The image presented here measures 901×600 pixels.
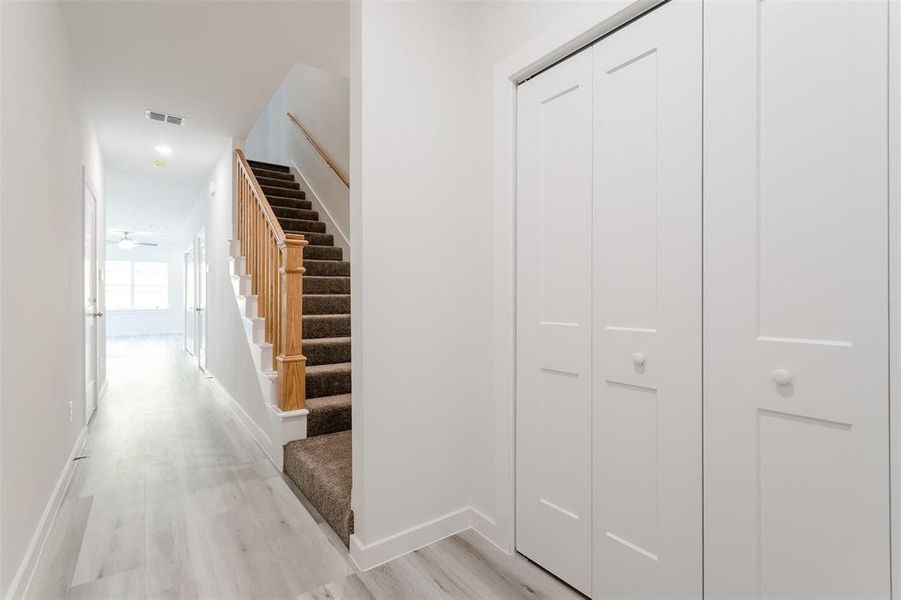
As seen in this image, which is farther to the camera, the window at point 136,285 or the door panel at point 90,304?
the window at point 136,285

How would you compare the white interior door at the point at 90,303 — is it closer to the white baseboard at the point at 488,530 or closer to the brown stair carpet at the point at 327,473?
the brown stair carpet at the point at 327,473

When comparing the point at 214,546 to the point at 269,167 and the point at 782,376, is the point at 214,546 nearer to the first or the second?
the point at 782,376

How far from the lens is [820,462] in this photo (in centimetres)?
105

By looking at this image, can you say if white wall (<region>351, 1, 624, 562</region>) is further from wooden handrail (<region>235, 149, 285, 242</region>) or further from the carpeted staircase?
wooden handrail (<region>235, 149, 285, 242</region>)

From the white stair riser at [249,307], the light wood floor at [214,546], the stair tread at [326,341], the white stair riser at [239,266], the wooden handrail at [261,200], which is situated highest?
the wooden handrail at [261,200]

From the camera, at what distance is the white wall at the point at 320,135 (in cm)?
504

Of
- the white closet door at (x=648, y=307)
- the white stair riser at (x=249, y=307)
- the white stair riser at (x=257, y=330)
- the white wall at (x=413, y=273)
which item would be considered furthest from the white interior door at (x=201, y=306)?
the white closet door at (x=648, y=307)

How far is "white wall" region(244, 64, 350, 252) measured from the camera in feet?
16.5

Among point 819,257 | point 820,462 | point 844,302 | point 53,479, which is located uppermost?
point 819,257

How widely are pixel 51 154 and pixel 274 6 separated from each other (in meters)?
1.35

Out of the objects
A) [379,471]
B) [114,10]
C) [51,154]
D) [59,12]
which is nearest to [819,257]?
[379,471]

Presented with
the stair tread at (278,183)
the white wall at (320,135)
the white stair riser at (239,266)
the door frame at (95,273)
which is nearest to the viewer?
the door frame at (95,273)

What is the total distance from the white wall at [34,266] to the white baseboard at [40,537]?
3 centimetres

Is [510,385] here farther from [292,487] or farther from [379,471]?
[292,487]
